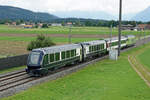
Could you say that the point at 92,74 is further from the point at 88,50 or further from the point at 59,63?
the point at 88,50

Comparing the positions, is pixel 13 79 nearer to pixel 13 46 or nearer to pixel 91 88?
pixel 91 88

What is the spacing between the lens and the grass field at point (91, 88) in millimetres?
18359

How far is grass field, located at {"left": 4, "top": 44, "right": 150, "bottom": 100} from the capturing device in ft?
60.2

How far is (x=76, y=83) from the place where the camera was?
23016 mm

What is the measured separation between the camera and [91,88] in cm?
2125

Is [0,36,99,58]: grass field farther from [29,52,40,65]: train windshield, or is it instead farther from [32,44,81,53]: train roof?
[29,52,40,65]: train windshield

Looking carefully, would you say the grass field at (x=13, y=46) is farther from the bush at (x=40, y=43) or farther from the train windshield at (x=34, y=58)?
the train windshield at (x=34, y=58)

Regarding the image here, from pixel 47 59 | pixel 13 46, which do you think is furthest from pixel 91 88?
pixel 13 46

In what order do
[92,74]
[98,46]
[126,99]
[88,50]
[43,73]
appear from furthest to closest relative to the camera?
[98,46]
[88,50]
[92,74]
[43,73]
[126,99]

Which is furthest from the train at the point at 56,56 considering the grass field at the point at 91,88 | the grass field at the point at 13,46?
the grass field at the point at 13,46

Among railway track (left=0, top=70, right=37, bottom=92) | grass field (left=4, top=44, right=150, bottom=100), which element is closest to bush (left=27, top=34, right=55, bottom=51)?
railway track (left=0, top=70, right=37, bottom=92)

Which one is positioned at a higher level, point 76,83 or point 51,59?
point 51,59

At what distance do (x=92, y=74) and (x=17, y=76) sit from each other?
8.66 metres

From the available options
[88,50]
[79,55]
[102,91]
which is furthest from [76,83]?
[88,50]
